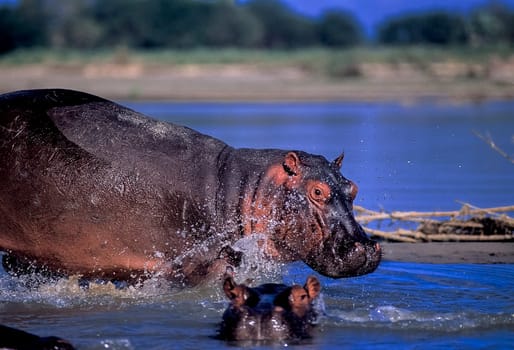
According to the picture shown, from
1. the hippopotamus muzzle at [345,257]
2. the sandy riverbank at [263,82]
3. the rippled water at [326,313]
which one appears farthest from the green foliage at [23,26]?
the hippopotamus muzzle at [345,257]

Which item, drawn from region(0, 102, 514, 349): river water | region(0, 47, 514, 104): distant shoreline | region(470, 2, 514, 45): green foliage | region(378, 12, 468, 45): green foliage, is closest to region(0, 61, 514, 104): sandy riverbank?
region(0, 47, 514, 104): distant shoreline

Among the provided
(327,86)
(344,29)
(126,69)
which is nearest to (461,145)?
(327,86)

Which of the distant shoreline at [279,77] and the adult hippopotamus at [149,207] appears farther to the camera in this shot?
the distant shoreline at [279,77]

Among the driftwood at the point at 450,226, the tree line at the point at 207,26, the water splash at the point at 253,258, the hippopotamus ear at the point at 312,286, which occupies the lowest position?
the hippopotamus ear at the point at 312,286

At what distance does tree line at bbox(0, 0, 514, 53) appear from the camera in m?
51.0

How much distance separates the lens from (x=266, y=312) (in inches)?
197

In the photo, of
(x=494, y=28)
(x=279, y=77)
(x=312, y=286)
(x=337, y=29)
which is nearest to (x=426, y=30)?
(x=337, y=29)

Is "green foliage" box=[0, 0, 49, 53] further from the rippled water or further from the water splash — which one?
the water splash

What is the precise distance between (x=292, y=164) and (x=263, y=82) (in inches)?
968

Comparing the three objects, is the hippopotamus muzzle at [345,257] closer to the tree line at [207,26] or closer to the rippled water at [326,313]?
the rippled water at [326,313]

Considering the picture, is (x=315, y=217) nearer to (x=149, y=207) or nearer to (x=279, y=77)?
(x=149, y=207)

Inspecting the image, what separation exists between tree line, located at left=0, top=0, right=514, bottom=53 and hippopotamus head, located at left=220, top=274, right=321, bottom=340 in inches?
1512

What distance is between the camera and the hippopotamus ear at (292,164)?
5686 mm

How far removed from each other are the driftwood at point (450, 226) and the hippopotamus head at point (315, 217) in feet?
7.17
